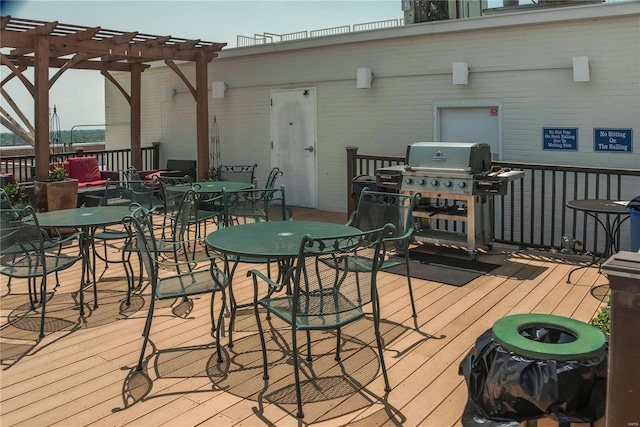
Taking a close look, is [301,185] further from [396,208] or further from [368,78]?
[396,208]

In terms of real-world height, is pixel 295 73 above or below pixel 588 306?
above

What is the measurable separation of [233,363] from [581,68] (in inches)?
212

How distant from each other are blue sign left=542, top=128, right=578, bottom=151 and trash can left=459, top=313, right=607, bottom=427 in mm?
5084

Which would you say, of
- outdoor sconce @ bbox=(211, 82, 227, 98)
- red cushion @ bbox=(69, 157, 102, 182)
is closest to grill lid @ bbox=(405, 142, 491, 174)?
outdoor sconce @ bbox=(211, 82, 227, 98)

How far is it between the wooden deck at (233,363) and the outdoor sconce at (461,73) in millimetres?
3390

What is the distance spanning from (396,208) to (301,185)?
516 cm

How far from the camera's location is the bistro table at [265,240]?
9.40 feet

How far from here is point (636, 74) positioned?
237 inches

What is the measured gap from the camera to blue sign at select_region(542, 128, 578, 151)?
650cm

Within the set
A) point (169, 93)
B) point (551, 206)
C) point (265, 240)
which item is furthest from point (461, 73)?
point (169, 93)

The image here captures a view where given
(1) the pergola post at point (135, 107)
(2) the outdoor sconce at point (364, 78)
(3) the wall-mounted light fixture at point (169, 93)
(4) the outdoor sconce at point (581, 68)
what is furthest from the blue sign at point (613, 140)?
(1) the pergola post at point (135, 107)

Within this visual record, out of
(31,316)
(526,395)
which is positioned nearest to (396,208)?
(526,395)

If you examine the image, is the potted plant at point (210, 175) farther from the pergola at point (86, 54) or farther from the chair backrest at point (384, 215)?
the chair backrest at point (384, 215)

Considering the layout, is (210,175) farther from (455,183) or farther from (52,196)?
(455,183)
